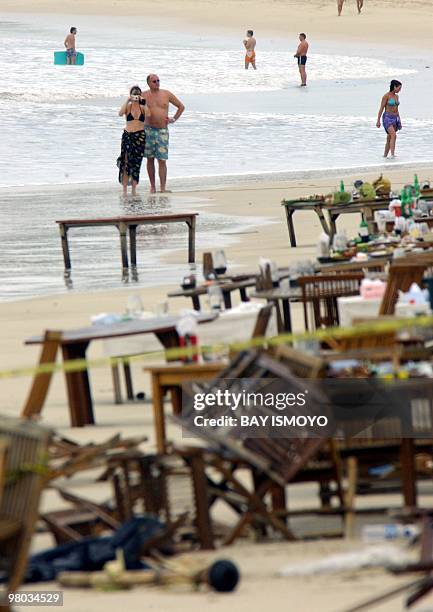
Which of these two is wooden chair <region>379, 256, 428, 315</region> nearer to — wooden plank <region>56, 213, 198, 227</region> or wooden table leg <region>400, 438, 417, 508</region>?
wooden table leg <region>400, 438, 417, 508</region>

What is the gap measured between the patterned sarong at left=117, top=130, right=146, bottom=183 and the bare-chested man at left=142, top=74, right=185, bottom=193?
0.32 metres

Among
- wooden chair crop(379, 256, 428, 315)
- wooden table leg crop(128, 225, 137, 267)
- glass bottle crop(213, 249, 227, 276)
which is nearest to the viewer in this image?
wooden chair crop(379, 256, 428, 315)

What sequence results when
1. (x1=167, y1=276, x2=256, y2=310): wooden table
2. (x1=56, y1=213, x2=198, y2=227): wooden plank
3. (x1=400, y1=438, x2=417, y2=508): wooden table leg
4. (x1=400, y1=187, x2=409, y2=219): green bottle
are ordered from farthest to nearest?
(x1=56, y1=213, x2=198, y2=227): wooden plank → (x1=400, y1=187, x2=409, y2=219): green bottle → (x1=167, y1=276, x2=256, y2=310): wooden table → (x1=400, y1=438, x2=417, y2=508): wooden table leg

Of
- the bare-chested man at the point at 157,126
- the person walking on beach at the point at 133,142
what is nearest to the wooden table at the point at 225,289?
the person walking on beach at the point at 133,142

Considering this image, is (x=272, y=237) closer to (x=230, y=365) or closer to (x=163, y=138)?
(x=163, y=138)

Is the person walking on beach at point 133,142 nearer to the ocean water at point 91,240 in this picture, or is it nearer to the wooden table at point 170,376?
the ocean water at point 91,240

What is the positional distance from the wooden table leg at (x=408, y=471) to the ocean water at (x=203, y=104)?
71.3ft

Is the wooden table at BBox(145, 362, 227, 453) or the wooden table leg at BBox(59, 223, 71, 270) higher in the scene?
the wooden table at BBox(145, 362, 227, 453)

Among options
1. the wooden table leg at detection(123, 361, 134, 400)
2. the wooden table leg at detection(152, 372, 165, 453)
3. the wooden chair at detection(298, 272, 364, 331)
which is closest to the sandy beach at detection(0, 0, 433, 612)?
the wooden table leg at detection(123, 361, 134, 400)

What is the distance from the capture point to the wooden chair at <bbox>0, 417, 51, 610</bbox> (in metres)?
5.34

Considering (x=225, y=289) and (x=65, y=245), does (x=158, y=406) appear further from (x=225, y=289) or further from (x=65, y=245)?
(x=65, y=245)

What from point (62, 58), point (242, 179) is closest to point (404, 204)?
point (242, 179)

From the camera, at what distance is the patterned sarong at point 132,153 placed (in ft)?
84.7

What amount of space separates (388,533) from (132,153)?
1928 cm
